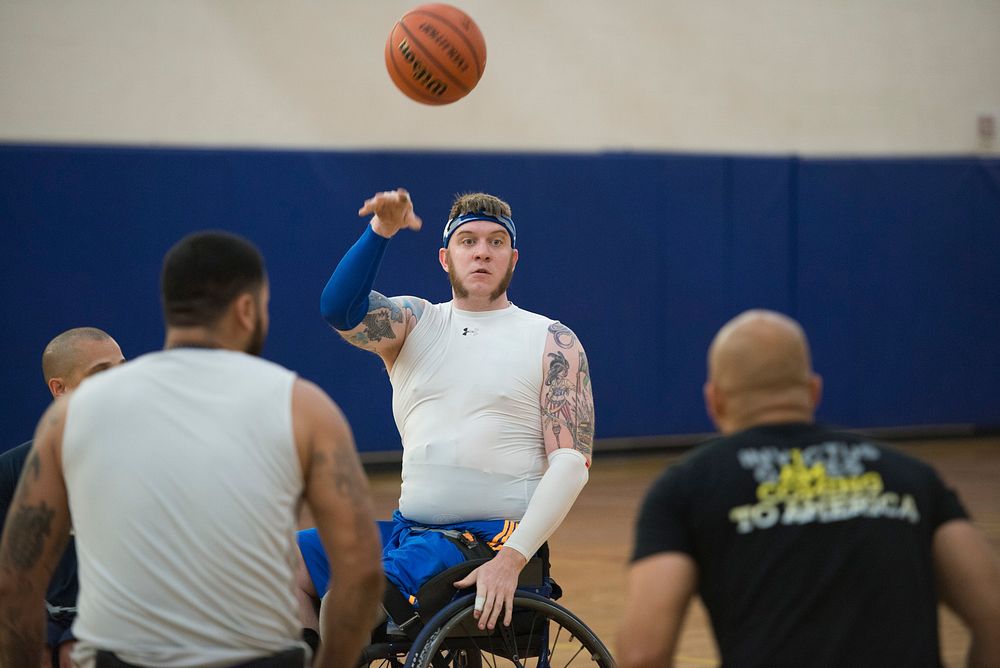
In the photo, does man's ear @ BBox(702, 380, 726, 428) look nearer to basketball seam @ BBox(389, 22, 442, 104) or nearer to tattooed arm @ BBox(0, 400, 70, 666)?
tattooed arm @ BBox(0, 400, 70, 666)

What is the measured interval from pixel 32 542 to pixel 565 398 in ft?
5.72

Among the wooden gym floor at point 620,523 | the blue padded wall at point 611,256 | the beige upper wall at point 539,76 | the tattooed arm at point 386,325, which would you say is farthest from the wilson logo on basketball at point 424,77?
the beige upper wall at point 539,76

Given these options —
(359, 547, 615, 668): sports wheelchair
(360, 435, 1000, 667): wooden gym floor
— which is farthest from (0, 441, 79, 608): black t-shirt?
(360, 435, 1000, 667): wooden gym floor

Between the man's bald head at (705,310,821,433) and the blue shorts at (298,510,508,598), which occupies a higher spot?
the man's bald head at (705,310,821,433)

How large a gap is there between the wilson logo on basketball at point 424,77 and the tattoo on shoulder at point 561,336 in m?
1.54

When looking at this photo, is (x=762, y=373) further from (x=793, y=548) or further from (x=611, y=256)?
(x=611, y=256)

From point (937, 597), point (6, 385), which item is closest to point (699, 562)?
point (937, 597)

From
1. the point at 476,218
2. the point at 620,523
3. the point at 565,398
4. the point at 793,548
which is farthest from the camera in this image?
the point at 620,523

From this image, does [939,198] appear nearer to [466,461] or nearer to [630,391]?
[630,391]

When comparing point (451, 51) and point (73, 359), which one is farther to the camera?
point (451, 51)

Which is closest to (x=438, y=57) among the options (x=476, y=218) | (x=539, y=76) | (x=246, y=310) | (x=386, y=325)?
(x=476, y=218)

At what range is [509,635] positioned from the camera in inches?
137

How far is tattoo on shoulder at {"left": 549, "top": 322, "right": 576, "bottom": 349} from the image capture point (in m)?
3.82

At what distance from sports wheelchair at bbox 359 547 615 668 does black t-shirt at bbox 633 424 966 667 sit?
1253 millimetres
